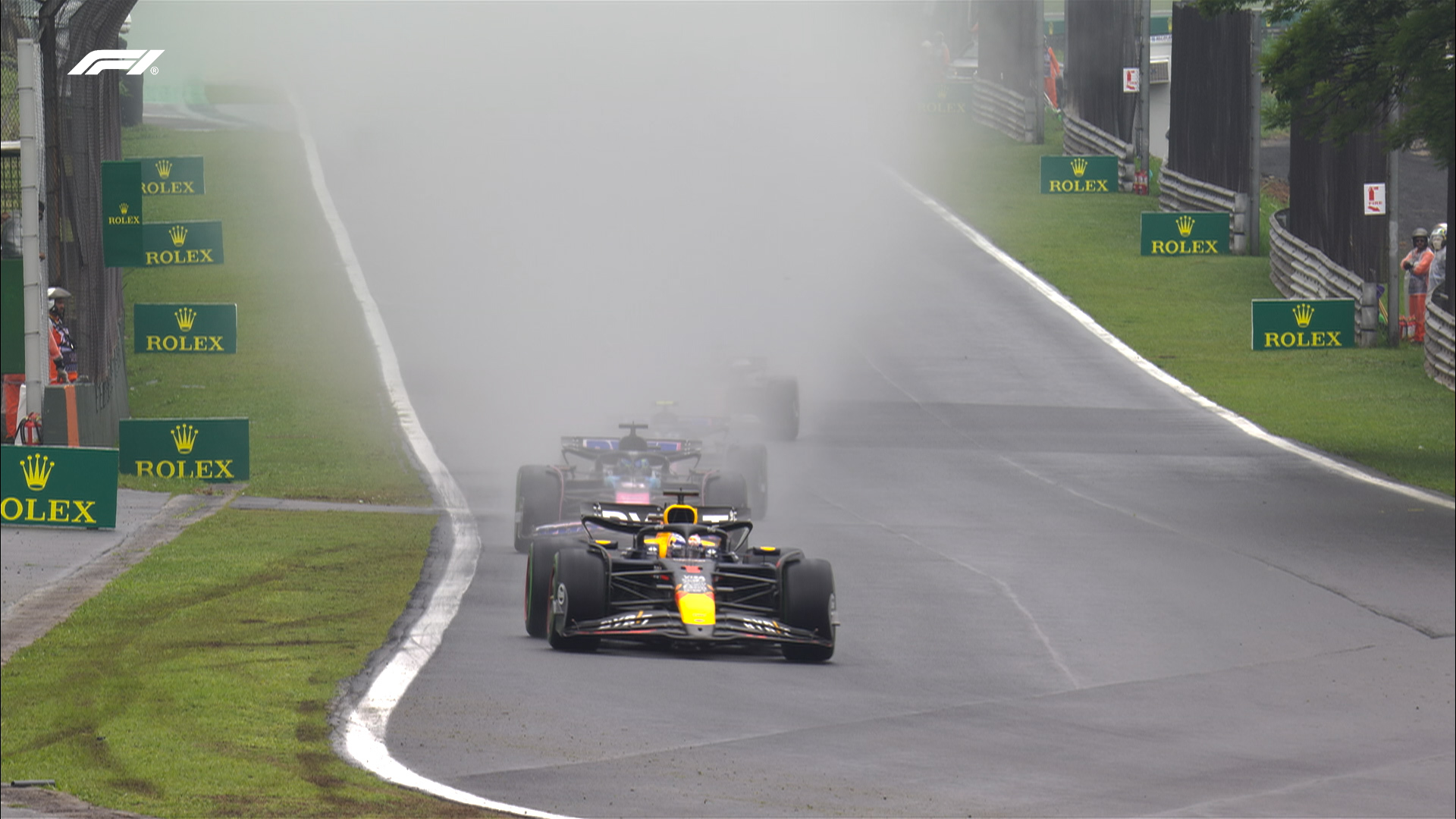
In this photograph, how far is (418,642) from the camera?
49.0ft

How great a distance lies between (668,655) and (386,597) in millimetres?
3461

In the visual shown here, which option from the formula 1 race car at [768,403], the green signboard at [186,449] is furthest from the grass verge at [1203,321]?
the green signboard at [186,449]

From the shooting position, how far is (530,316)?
38.3 meters

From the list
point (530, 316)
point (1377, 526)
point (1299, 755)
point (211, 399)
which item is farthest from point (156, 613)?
point (530, 316)

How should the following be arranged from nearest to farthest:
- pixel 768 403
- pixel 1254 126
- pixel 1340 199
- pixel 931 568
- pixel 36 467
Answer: pixel 931 568
pixel 36 467
pixel 768 403
pixel 1340 199
pixel 1254 126

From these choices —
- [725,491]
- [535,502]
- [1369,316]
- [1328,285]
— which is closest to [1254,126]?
[1328,285]

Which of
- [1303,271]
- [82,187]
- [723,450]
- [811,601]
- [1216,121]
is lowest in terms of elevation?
[811,601]

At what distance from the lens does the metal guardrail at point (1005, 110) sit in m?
61.1

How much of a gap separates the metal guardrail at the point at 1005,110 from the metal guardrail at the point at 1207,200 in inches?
446

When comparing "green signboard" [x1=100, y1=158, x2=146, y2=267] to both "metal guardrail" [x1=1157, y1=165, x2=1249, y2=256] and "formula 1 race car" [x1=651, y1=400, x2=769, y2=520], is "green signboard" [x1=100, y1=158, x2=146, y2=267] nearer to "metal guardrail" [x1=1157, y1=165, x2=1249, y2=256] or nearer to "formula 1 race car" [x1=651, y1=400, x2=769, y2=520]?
"formula 1 race car" [x1=651, y1=400, x2=769, y2=520]

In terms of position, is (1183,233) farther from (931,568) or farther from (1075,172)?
(931,568)

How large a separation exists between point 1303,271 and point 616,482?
72.9 ft

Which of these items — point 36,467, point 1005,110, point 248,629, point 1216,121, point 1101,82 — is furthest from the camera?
point 1005,110

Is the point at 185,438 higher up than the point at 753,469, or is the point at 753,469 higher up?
the point at 185,438
